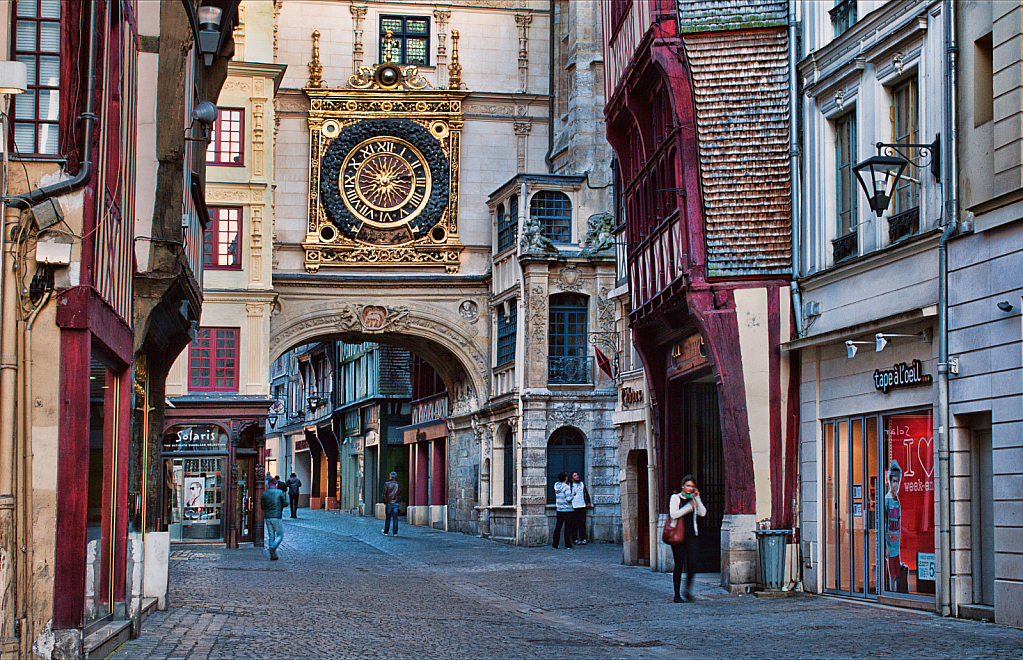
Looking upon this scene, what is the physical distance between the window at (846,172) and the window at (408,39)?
21.6m

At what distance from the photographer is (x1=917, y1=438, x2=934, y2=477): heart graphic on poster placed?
45.3ft

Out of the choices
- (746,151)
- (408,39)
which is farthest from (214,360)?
(746,151)

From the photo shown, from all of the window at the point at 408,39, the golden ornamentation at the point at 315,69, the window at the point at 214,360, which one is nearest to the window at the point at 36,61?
the window at the point at 214,360

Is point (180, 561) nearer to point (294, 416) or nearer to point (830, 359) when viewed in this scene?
point (830, 359)

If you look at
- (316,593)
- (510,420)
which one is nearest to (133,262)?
(316,593)

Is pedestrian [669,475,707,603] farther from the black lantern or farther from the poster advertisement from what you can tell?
the black lantern

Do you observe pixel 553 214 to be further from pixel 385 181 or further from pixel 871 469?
pixel 871 469

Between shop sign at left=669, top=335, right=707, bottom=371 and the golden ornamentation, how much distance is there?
18.0m

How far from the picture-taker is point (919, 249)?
1377cm

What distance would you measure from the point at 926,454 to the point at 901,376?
2.73 ft

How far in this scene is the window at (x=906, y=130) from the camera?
14102 mm

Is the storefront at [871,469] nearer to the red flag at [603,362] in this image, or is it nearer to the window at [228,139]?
the red flag at [603,362]

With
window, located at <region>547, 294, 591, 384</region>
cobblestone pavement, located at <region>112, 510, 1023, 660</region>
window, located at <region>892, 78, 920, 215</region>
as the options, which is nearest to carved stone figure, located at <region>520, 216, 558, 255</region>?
window, located at <region>547, 294, 591, 384</region>

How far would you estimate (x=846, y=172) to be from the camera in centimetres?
1588
